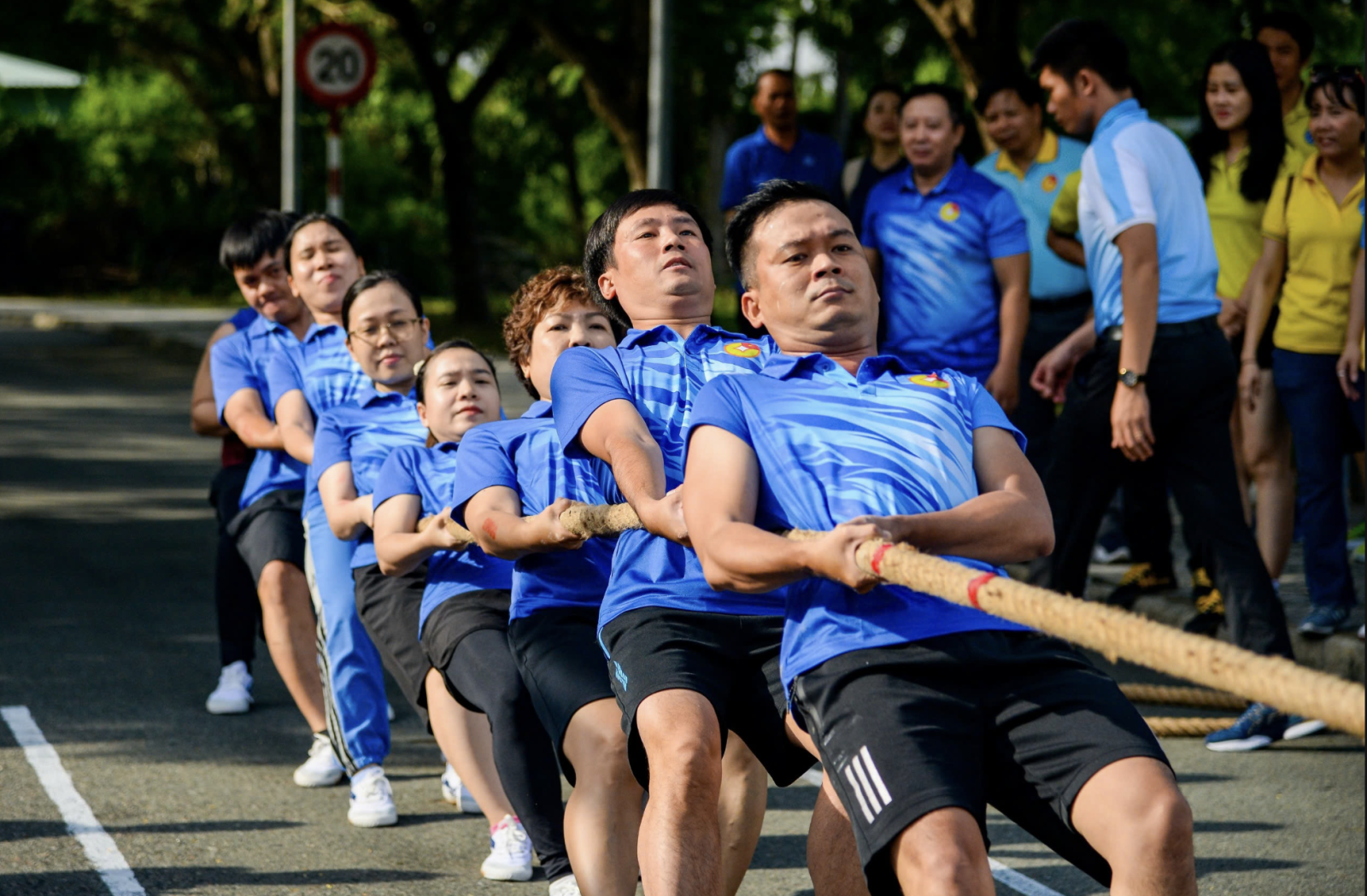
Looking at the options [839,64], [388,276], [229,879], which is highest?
[839,64]

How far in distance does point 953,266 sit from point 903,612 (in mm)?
3735

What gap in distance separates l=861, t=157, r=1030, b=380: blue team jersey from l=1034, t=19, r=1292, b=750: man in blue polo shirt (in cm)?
74

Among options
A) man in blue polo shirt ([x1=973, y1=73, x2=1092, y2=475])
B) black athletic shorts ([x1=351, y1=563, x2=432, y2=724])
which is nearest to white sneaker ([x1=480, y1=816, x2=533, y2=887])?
black athletic shorts ([x1=351, y1=563, x2=432, y2=724])

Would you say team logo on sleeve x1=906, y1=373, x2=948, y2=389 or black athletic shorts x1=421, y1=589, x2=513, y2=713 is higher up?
team logo on sleeve x1=906, y1=373, x2=948, y2=389

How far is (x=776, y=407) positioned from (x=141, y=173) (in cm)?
3704

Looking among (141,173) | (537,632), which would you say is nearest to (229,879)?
(537,632)

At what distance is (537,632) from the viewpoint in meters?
3.88

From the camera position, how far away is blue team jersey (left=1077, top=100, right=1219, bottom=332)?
5480mm

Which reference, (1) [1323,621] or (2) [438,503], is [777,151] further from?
(2) [438,503]

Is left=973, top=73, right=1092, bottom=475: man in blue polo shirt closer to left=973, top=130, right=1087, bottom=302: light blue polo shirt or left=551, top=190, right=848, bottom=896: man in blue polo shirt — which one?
left=973, top=130, right=1087, bottom=302: light blue polo shirt

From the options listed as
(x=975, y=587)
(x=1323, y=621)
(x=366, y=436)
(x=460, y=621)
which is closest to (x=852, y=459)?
(x=975, y=587)

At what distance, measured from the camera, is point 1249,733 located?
564 cm

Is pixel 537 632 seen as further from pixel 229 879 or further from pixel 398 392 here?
pixel 398 392

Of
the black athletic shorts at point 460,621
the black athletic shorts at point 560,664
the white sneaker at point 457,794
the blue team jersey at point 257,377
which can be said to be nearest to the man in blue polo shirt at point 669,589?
the black athletic shorts at point 560,664
